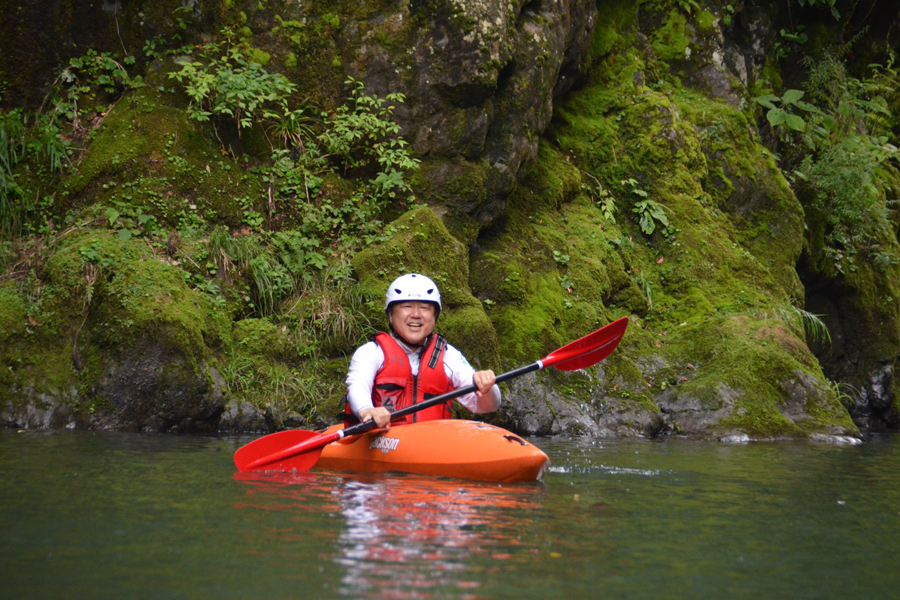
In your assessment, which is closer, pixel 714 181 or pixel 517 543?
pixel 517 543

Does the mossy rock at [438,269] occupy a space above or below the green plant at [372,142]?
below

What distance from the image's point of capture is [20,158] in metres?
6.71

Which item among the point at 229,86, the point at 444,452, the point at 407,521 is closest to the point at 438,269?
the point at 229,86

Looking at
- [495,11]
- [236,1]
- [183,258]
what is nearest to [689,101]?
[495,11]

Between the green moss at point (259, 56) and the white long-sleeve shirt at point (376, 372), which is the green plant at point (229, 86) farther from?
the white long-sleeve shirt at point (376, 372)

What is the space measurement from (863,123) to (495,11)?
27.6ft

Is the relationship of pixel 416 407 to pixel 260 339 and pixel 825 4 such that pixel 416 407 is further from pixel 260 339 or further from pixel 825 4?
pixel 825 4

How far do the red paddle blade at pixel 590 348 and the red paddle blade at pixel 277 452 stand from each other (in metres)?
1.72

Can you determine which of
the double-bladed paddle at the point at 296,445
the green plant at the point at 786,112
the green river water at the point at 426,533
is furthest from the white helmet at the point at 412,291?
the green plant at the point at 786,112

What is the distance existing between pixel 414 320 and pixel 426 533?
2332mm

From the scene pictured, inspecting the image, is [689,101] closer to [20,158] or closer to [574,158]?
[574,158]

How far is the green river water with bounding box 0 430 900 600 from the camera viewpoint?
195 centimetres

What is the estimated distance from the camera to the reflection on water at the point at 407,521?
1962mm

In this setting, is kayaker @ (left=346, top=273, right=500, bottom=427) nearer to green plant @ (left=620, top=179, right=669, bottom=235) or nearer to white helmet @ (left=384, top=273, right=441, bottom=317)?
white helmet @ (left=384, top=273, right=441, bottom=317)
